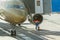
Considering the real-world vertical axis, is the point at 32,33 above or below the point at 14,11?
below

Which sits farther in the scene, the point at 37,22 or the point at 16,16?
the point at 37,22

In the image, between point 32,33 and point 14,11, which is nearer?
point 14,11

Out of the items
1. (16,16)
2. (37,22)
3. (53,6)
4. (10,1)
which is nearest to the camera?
(16,16)

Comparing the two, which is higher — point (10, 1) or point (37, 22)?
point (10, 1)

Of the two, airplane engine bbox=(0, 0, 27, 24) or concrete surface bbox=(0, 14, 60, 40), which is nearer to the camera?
airplane engine bbox=(0, 0, 27, 24)

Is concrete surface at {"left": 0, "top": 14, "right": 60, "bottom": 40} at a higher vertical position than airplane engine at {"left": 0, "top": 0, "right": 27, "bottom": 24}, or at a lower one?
lower

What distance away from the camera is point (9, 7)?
39.1ft

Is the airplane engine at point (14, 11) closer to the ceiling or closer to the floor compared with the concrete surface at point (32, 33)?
closer to the ceiling

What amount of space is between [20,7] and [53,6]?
1888 centimetres

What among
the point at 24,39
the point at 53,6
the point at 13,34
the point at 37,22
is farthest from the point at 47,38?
the point at 53,6

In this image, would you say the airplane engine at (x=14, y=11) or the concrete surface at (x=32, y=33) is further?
the concrete surface at (x=32, y=33)

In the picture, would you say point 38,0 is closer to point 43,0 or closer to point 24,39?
point 43,0

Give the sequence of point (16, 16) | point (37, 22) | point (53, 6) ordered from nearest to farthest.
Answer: point (16, 16), point (37, 22), point (53, 6)

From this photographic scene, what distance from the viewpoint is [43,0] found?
3081 centimetres
